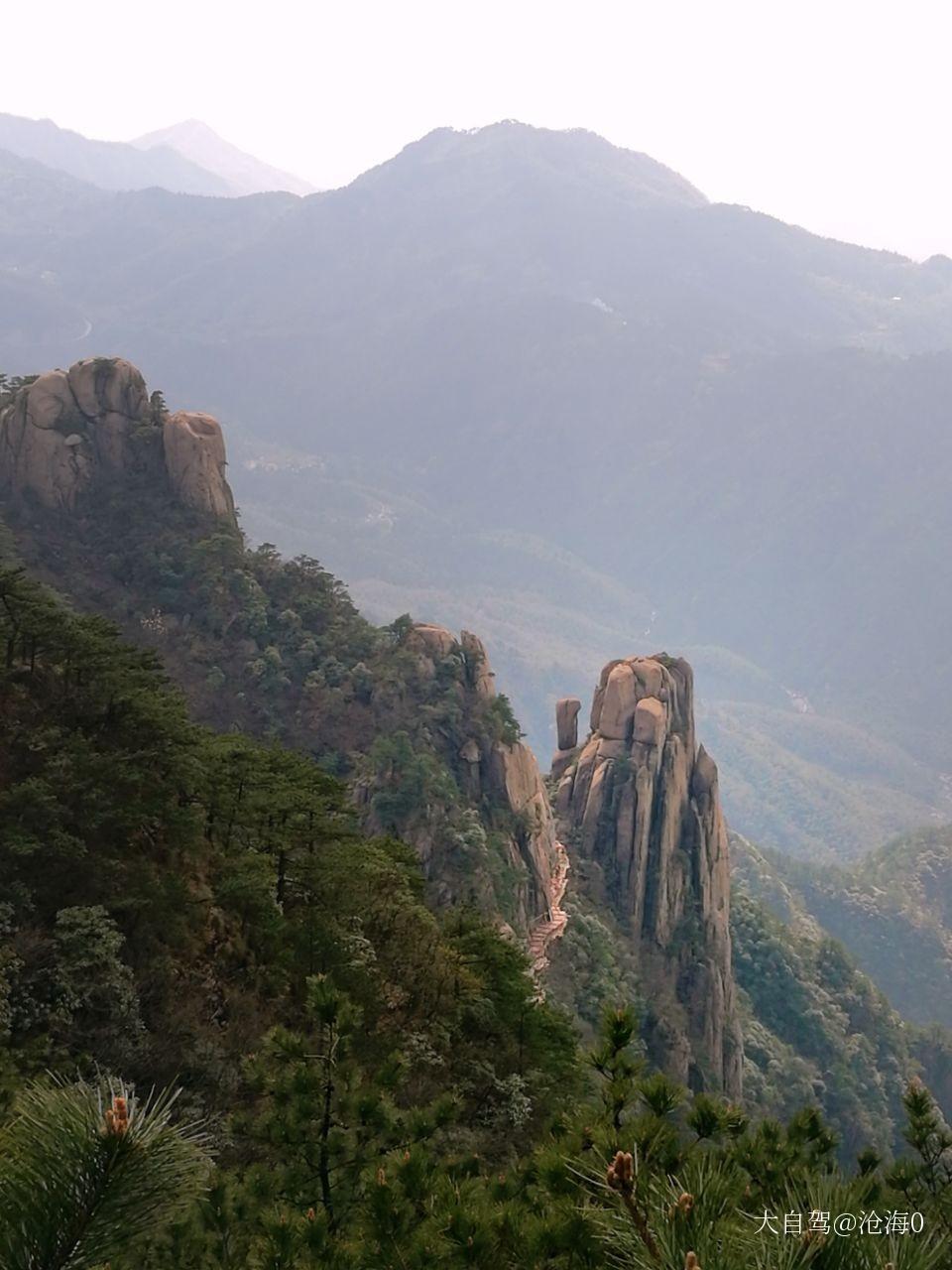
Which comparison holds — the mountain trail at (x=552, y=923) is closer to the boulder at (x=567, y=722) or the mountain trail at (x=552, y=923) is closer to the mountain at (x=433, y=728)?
the mountain at (x=433, y=728)

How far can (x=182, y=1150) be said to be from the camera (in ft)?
9.23

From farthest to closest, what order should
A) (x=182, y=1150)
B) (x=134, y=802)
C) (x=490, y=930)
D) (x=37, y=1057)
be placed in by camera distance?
(x=490, y=930)
(x=134, y=802)
(x=37, y=1057)
(x=182, y=1150)

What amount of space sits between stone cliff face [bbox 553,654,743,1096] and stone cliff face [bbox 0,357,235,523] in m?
17.5

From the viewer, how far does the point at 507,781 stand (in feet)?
101

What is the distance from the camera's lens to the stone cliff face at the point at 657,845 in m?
33.2

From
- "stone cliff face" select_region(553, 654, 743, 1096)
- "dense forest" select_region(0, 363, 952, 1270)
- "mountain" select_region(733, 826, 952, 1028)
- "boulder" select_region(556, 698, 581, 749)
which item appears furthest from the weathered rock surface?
"mountain" select_region(733, 826, 952, 1028)

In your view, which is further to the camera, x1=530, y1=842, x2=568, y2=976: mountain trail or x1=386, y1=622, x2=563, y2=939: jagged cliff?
x1=386, y1=622, x2=563, y2=939: jagged cliff

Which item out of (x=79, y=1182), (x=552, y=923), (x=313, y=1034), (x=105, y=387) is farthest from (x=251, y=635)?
(x=79, y=1182)

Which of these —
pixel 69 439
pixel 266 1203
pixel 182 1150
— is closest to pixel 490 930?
pixel 266 1203

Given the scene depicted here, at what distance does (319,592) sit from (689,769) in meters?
16.5

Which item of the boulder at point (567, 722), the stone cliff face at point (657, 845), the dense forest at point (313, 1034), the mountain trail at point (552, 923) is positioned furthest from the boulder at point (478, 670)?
the boulder at point (567, 722)

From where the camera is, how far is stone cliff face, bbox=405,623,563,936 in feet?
96.2

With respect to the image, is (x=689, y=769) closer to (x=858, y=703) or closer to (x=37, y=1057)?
(x=37, y=1057)

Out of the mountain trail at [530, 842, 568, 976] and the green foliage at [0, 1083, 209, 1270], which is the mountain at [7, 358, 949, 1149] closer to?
the mountain trail at [530, 842, 568, 976]
